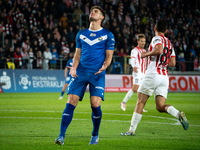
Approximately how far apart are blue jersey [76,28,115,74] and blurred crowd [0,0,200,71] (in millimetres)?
14879

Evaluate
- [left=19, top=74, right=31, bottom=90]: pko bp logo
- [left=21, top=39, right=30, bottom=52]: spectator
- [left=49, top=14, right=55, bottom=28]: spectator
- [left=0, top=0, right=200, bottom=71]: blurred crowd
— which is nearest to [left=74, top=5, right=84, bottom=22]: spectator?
[left=0, top=0, right=200, bottom=71]: blurred crowd

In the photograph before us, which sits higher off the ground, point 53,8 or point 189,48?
point 53,8

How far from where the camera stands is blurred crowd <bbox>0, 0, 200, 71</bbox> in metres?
20.7

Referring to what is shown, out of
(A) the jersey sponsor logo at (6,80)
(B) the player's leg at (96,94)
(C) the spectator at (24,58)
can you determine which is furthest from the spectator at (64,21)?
(B) the player's leg at (96,94)

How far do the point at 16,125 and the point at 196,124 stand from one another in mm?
4217

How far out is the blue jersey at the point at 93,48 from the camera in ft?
18.5

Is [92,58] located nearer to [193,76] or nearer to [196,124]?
[196,124]

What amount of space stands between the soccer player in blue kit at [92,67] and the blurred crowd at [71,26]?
14890 millimetres

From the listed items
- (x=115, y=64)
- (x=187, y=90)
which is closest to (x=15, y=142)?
(x=115, y=64)

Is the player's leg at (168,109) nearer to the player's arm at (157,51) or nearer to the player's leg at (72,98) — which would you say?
the player's arm at (157,51)

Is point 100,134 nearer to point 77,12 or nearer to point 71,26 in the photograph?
point 71,26

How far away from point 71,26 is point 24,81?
17.9 feet

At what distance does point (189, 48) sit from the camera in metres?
26.0

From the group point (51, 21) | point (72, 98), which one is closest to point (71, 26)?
point (51, 21)
